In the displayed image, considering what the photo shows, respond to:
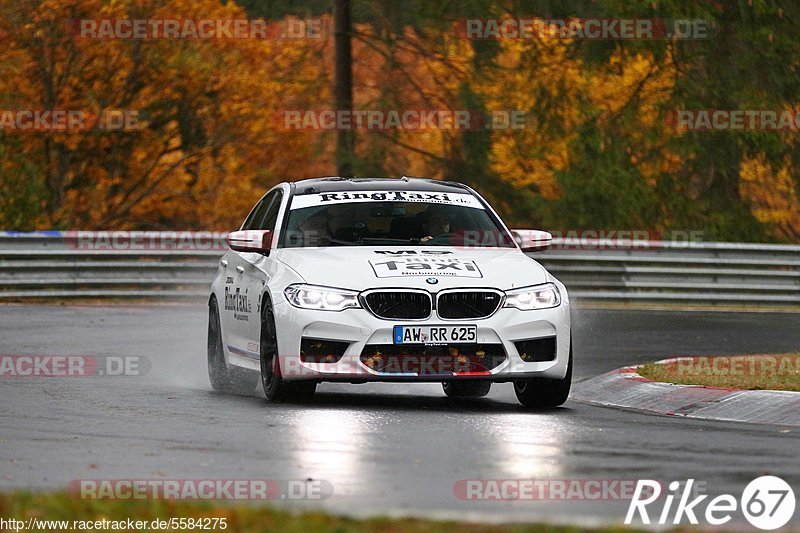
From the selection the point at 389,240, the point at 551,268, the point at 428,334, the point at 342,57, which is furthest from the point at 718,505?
the point at 342,57

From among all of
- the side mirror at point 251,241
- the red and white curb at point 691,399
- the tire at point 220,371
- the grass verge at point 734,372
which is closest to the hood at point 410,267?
the side mirror at point 251,241

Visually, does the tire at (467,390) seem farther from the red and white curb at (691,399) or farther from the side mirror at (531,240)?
the side mirror at (531,240)

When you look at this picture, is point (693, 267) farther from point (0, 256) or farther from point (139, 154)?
point (139, 154)

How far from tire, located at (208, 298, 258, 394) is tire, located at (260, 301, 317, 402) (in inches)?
58.4

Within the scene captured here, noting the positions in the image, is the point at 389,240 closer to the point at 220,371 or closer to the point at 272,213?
the point at 272,213

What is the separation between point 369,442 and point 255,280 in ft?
11.9

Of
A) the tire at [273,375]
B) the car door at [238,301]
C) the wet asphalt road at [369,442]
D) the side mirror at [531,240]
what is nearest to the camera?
the wet asphalt road at [369,442]

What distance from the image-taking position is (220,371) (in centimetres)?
1533

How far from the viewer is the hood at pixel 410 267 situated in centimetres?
1293

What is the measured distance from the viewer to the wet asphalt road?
29.1 feet

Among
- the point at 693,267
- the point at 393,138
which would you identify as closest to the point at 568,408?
the point at 693,267

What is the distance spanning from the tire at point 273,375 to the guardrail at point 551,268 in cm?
1374

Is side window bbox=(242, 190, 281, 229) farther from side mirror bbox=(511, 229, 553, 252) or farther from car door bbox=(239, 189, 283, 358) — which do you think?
side mirror bbox=(511, 229, 553, 252)

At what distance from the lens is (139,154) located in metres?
43.1
